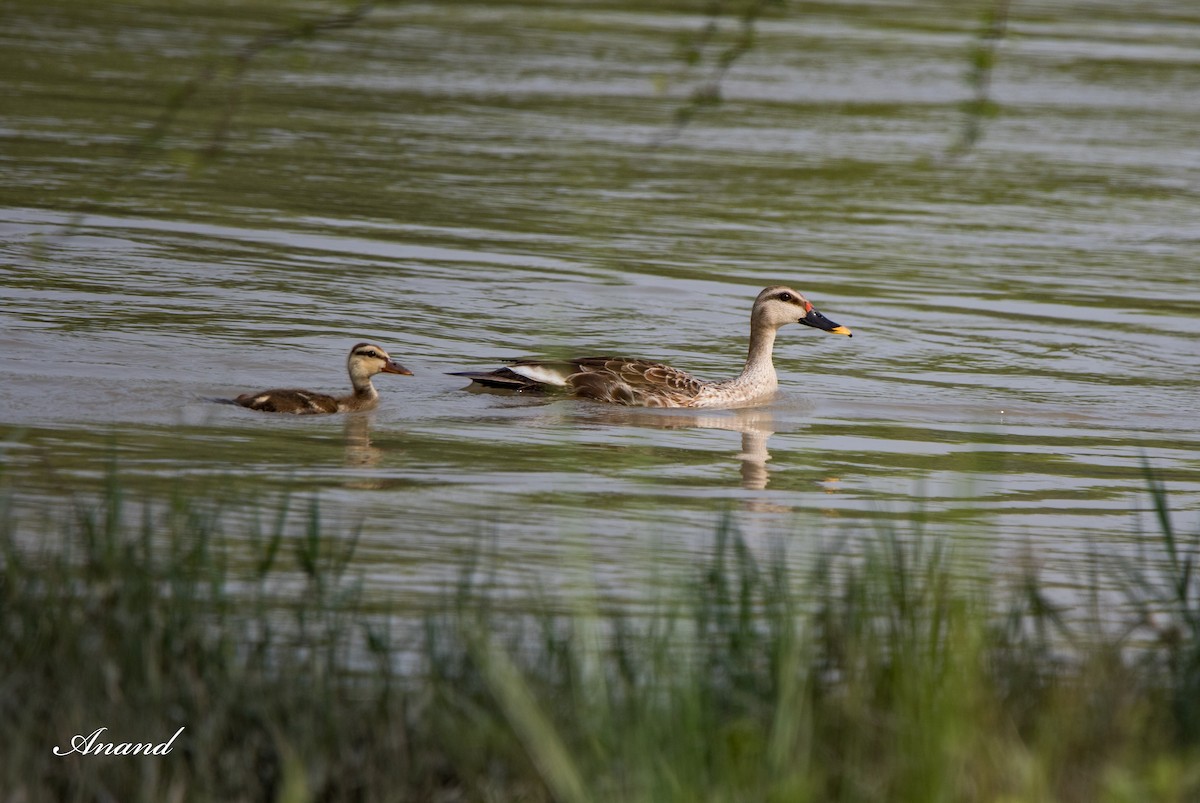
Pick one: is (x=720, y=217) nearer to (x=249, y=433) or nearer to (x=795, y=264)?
(x=795, y=264)

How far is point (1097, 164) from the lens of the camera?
890 inches

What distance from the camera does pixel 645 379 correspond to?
1278 cm

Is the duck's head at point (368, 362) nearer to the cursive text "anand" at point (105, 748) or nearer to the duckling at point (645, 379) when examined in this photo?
the duckling at point (645, 379)

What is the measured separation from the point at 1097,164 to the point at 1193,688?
17.6 meters

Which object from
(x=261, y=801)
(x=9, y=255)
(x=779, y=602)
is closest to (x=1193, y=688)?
(x=779, y=602)

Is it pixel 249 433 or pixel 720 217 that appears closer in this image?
pixel 249 433

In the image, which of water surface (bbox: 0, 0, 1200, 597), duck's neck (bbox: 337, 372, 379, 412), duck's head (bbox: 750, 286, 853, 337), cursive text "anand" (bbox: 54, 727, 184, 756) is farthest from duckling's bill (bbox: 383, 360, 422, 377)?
cursive text "anand" (bbox: 54, 727, 184, 756)

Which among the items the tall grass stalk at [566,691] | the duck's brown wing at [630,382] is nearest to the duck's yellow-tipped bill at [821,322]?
the duck's brown wing at [630,382]

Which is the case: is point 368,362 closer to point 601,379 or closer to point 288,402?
point 288,402

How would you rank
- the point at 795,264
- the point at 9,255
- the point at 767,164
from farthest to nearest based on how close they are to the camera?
the point at 767,164
the point at 795,264
the point at 9,255

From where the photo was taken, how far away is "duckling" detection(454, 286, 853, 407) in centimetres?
1278

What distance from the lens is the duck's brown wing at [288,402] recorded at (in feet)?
37.6

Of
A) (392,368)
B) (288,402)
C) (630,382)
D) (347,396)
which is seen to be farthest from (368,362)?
(630,382)

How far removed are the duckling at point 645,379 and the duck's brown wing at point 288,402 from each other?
1.21 metres
